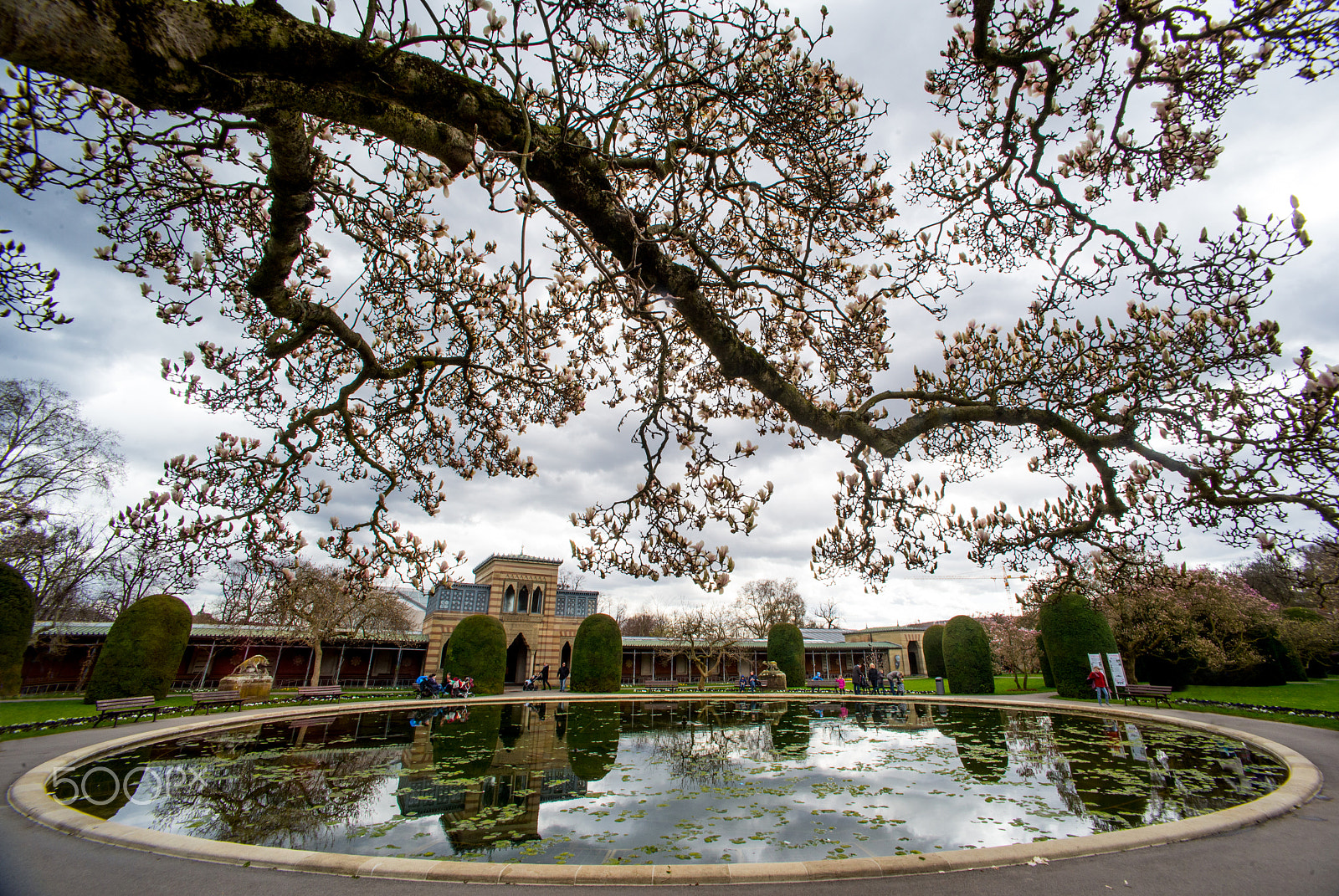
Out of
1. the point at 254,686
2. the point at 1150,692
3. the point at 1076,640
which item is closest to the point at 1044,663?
the point at 1076,640

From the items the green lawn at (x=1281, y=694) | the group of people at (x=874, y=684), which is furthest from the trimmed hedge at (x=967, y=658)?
the green lawn at (x=1281, y=694)

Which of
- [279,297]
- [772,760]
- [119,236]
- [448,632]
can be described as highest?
[119,236]

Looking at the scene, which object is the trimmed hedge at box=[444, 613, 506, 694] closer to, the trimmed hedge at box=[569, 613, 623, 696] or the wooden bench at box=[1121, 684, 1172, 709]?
the trimmed hedge at box=[569, 613, 623, 696]

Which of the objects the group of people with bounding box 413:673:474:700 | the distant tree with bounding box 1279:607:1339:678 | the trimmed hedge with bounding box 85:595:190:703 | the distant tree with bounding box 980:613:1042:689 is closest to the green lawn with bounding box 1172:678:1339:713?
the distant tree with bounding box 1279:607:1339:678

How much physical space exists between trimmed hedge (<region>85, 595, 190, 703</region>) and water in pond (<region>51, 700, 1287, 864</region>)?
25.3ft

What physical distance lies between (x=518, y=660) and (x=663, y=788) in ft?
96.4

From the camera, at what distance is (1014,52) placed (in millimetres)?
6332

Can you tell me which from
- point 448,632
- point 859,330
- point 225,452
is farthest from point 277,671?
point 859,330

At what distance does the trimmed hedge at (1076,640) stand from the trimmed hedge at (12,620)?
32.9m

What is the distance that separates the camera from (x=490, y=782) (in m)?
8.13

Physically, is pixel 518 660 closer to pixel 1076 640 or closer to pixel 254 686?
pixel 254 686

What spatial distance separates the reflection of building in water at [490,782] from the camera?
6109 millimetres

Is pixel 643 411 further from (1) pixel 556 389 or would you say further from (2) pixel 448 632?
(2) pixel 448 632

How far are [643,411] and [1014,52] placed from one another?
20.0 ft
